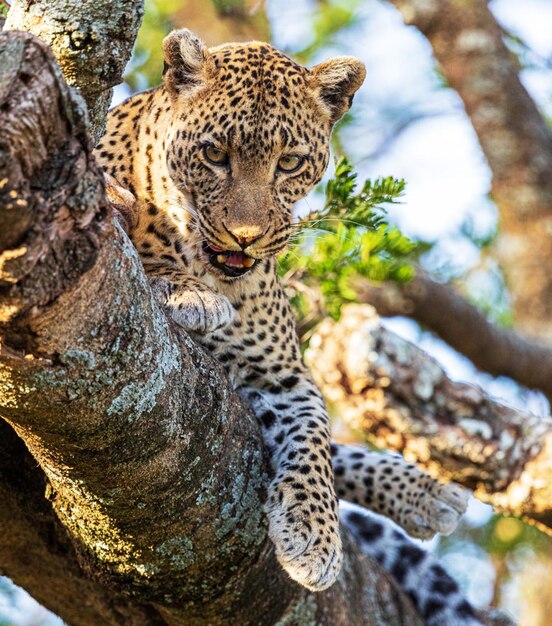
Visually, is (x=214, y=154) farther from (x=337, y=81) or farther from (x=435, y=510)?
(x=435, y=510)

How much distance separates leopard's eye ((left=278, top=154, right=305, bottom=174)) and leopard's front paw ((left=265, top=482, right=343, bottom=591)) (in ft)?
4.58

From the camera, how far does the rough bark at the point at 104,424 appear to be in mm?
2270

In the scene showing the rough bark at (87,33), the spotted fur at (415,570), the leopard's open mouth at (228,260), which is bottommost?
the spotted fur at (415,570)

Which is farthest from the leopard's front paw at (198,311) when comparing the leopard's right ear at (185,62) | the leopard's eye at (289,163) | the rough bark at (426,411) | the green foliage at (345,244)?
the rough bark at (426,411)

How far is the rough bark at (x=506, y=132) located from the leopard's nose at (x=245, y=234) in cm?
458

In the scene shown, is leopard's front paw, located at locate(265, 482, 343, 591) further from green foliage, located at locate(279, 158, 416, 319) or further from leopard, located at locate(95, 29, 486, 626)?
green foliage, located at locate(279, 158, 416, 319)

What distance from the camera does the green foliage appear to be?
4.25 meters

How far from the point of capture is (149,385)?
121 inches

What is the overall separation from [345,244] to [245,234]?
1187mm

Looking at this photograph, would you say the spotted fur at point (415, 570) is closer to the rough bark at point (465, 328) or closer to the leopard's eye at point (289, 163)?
the rough bark at point (465, 328)

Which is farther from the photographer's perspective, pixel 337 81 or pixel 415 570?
pixel 415 570

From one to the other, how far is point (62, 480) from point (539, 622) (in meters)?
6.08

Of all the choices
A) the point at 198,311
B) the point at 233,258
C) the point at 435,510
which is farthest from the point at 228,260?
the point at 435,510

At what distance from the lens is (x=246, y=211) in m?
4.12
